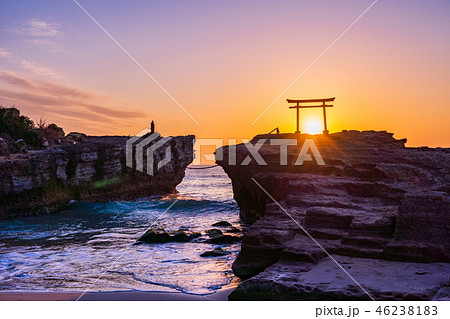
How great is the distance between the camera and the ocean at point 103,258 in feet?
27.9

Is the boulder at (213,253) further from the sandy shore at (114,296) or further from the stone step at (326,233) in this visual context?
the sandy shore at (114,296)

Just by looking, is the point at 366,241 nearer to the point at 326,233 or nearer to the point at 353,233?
the point at 353,233

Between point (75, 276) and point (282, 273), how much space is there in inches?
199

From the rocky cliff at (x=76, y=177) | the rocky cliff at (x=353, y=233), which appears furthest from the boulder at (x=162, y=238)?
the rocky cliff at (x=76, y=177)

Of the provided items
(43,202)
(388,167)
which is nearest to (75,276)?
(388,167)

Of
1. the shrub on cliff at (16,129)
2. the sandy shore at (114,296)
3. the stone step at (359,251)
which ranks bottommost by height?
the sandy shore at (114,296)

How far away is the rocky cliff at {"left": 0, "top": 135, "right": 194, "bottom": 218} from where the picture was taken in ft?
75.1

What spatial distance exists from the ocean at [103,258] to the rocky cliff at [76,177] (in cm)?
201

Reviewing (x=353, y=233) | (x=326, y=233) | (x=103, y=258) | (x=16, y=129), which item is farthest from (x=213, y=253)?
(x=16, y=129)

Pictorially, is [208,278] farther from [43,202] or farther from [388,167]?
[43,202]

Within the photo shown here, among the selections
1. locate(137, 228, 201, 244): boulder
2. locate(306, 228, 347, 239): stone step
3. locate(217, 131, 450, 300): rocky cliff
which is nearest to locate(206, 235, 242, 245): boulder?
locate(137, 228, 201, 244): boulder

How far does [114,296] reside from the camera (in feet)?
24.0

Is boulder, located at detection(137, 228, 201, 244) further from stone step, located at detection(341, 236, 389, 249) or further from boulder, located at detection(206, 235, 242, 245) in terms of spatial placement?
stone step, located at detection(341, 236, 389, 249)

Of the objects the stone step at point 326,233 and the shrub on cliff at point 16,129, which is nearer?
the stone step at point 326,233
